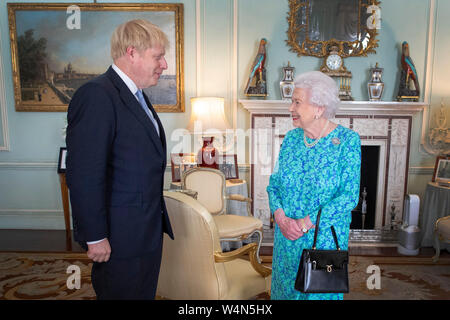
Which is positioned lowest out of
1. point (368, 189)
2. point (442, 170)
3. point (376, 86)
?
point (368, 189)

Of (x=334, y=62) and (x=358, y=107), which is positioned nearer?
(x=358, y=107)

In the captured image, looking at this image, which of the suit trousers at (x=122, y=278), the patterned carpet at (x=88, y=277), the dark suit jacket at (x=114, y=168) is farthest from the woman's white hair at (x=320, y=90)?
the patterned carpet at (x=88, y=277)

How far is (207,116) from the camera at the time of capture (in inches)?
147

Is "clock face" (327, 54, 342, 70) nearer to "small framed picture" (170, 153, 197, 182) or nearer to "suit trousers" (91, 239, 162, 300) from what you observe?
"small framed picture" (170, 153, 197, 182)

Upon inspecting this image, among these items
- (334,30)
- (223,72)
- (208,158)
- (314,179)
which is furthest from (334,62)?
(314,179)

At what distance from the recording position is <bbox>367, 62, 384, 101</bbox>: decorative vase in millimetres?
4066

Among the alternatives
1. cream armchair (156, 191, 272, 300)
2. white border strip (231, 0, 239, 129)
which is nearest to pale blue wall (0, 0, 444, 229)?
white border strip (231, 0, 239, 129)

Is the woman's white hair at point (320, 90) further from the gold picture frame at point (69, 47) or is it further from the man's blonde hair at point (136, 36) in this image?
the gold picture frame at point (69, 47)

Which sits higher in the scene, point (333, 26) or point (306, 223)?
point (333, 26)

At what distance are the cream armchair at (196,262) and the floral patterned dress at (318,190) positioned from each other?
231mm

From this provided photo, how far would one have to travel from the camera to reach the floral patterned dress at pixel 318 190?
65.5 inches

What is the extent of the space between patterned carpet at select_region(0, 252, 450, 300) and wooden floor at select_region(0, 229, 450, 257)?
17 cm

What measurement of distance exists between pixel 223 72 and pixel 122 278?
10.8 ft

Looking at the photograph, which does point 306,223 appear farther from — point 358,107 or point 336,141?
point 358,107
